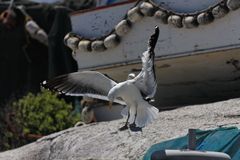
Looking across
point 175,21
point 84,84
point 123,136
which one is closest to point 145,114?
point 84,84

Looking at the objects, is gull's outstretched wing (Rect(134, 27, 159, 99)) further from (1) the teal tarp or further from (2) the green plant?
(2) the green plant

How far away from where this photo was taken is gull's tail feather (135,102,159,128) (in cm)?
796

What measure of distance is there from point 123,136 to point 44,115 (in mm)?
3948

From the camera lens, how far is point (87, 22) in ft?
37.1

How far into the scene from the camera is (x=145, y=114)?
798 centimetres

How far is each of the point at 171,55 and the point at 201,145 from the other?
102 inches

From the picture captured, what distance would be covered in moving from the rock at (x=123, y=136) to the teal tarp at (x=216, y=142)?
1.26ft

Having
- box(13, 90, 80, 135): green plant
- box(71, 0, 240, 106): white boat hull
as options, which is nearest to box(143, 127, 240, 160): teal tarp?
box(71, 0, 240, 106): white boat hull

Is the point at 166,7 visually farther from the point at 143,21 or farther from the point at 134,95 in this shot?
the point at 134,95

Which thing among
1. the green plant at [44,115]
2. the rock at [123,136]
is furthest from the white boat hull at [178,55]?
the green plant at [44,115]

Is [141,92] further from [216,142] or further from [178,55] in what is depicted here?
[178,55]

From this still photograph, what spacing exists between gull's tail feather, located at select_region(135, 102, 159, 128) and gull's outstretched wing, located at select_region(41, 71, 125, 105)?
64 cm

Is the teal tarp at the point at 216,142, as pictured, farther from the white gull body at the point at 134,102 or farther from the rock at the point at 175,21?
the rock at the point at 175,21

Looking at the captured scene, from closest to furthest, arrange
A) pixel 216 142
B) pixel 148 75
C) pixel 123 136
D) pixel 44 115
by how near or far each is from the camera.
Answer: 1. pixel 148 75
2. pixel 216 142
3. pixel 123 136
4. pixel 44 115
